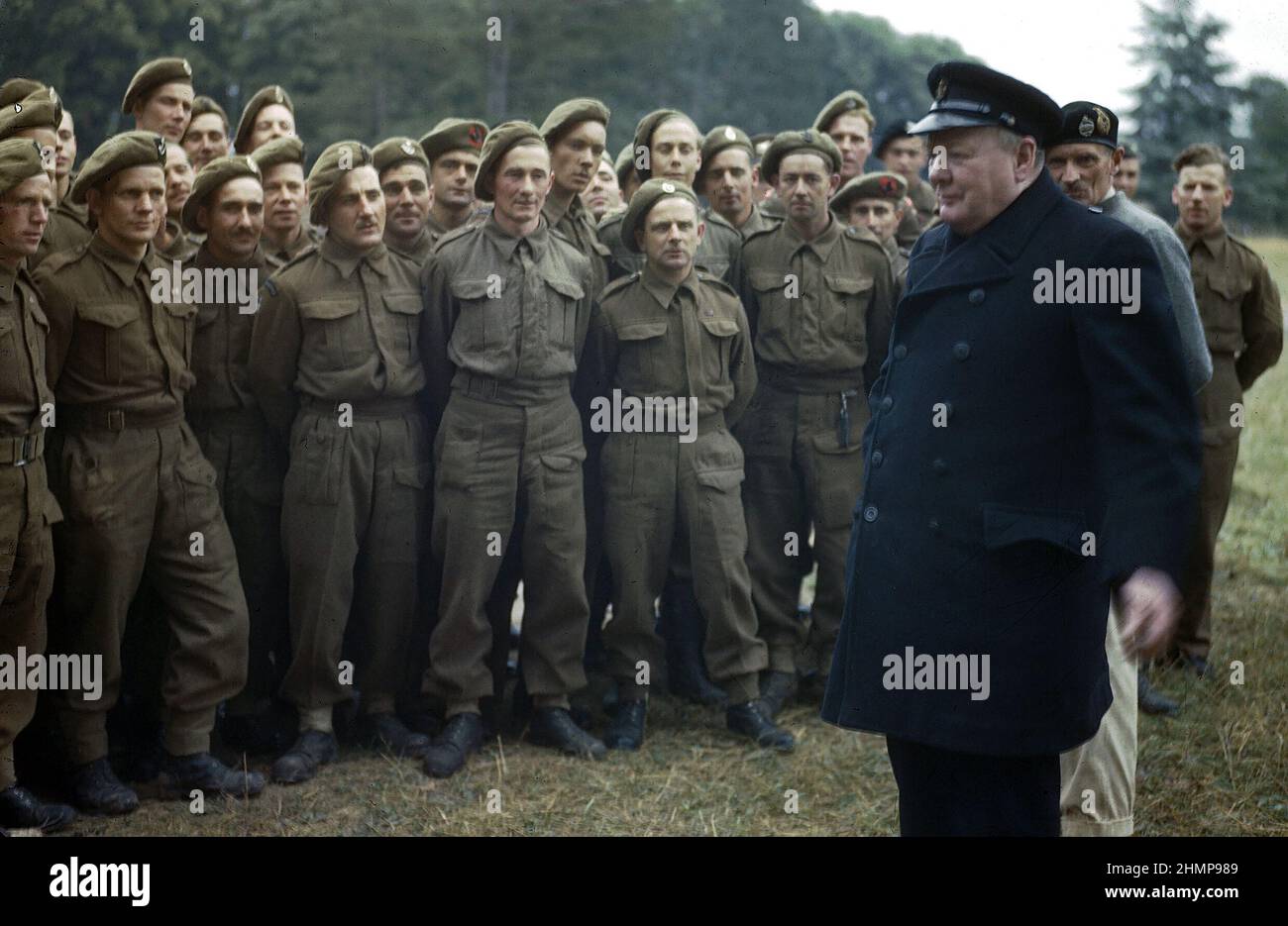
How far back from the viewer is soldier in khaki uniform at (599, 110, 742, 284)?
20.6ft

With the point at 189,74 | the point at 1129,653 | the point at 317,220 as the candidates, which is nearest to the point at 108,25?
the point at 189,74

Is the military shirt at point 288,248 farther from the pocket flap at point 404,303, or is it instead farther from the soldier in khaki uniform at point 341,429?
the pocket flap at point 404,303

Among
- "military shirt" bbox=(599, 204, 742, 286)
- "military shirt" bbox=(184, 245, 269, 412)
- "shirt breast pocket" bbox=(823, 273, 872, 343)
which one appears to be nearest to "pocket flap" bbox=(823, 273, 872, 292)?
"shirt breast pocket" bbox=(823, 273, 872, 343)

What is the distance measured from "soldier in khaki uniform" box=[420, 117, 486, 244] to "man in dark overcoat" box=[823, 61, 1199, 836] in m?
3.38

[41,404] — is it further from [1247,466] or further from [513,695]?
[1247,466]

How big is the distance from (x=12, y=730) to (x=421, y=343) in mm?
2068

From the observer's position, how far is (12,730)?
4.56 meters

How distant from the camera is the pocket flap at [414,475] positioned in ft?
17.8

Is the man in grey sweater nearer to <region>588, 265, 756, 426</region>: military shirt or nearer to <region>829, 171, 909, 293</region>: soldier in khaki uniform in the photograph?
<region>588, 265, 756, 426</region>: military shirt

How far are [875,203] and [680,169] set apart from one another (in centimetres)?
107

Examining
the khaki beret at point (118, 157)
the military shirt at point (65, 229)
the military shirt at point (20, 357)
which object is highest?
the khaki beret at point (118, 157)

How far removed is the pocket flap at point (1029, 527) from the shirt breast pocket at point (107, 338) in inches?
125


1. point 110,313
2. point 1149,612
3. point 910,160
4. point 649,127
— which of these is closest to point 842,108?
point 910,160

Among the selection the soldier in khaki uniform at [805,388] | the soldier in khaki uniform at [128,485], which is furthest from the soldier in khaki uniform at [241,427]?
the soldier in khaki uniform at [805,388]
